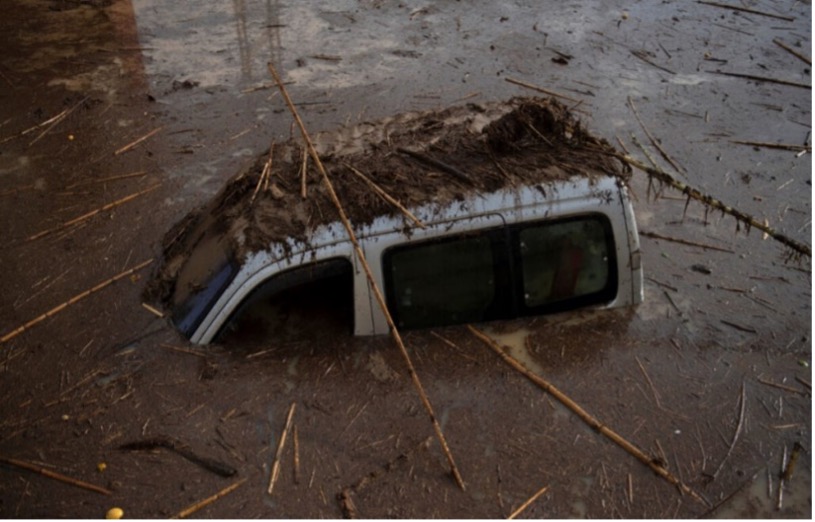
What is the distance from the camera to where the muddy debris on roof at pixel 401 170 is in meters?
5.58

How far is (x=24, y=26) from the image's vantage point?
12727mm

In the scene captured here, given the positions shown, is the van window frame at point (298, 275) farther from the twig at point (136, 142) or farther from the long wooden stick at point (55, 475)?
the twig at point (136, 142)

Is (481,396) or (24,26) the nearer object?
(481,396)

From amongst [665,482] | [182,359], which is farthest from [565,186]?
[182,359]

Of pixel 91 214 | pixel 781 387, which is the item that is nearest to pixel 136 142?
pixel 91 214

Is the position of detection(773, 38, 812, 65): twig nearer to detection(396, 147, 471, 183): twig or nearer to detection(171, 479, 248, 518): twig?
detection(396, 147, 471, 183): twig

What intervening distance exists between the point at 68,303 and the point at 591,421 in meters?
4.48

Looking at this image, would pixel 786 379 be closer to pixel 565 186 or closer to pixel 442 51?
pixel 565 186

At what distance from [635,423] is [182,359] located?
3.39 m

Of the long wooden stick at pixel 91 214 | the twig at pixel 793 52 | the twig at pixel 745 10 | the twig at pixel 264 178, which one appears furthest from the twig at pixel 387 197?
the twig at pixel 745 10

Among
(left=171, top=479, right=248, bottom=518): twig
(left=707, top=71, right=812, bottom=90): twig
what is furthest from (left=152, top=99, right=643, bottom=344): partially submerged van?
(left=707, top=71, right=812, bottom=90): twig

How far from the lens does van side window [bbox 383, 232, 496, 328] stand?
18.2ft

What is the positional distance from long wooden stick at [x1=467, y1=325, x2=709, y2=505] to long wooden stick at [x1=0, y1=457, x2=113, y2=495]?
2873 mm

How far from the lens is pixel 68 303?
6.81 m
